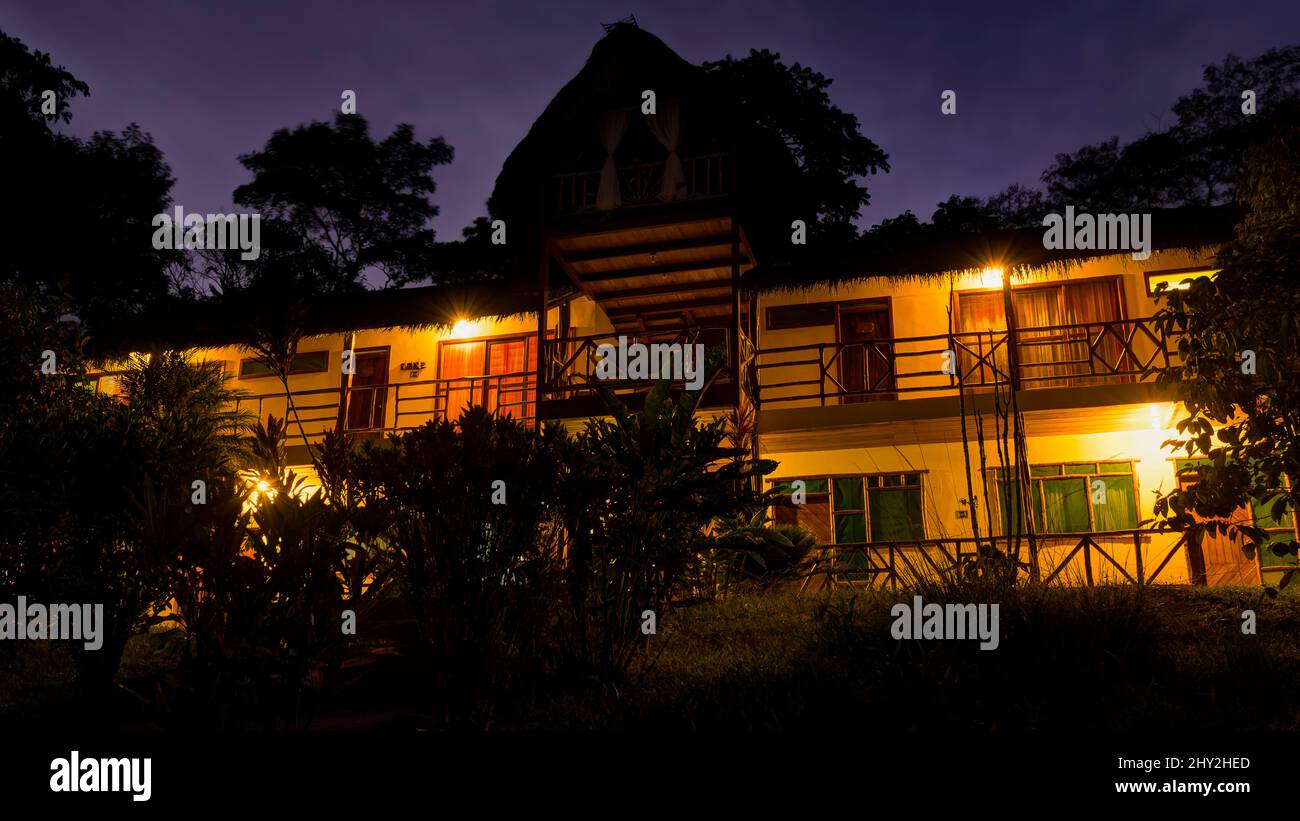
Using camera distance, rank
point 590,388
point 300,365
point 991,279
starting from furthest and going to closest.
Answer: point 300,365, point 991,279, point 590,388

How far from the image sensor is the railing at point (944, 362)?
1280 centimetres

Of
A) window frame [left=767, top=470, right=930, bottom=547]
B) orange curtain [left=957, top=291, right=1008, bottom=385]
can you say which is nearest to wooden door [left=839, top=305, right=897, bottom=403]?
orange curtain [left=957, top=291, right=1008, bottom=385]

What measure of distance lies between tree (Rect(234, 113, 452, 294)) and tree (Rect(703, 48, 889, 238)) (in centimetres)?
1016

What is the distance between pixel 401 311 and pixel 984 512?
10.1 meters

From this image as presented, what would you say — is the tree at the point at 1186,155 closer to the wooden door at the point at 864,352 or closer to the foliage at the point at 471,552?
the wooden door at the point at 864,352

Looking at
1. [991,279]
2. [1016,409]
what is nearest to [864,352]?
[991,279]

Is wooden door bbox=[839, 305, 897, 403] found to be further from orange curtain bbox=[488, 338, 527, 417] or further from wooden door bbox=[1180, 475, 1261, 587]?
orange curtain bbox=[488, 338, 527, 417]

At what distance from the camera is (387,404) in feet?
54.6

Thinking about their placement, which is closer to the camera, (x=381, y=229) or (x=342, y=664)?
(x=342, y=664)

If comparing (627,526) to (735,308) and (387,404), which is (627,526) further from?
(387,404)

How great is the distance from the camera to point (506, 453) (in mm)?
6426

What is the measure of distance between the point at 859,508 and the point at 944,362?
2.52 meters

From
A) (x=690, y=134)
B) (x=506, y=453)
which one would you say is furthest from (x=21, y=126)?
(x=506, y=453)
